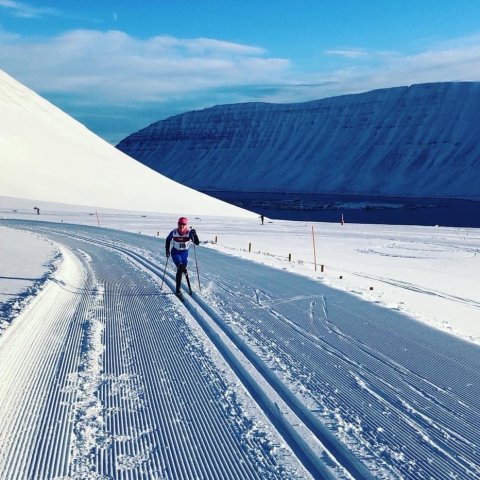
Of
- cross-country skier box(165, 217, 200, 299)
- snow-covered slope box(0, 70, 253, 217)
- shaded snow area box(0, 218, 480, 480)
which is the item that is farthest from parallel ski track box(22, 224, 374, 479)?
snow-covered slope box(0, 70, 253, 217)

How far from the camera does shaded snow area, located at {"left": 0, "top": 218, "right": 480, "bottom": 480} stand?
4871mm

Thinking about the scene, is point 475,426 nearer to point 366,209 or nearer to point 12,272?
point 12,272

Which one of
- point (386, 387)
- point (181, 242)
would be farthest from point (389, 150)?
point (386, 387)

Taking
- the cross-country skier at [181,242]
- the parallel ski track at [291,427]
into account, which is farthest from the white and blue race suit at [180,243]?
the parallel ski track at [291,427]

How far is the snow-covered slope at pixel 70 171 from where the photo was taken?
65.7 meters

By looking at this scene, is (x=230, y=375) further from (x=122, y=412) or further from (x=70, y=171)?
(x=70, y=171)

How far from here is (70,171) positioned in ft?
246

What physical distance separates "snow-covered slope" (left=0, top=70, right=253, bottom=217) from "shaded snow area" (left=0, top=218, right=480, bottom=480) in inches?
2020

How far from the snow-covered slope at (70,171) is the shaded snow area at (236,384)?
5132 centimetres

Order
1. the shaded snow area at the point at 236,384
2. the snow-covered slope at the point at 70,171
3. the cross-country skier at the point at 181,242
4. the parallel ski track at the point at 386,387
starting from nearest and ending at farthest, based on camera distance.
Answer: the shaded snow area at the point at 236,384 < the parallel ski track at the point at 386,387 < the cross-country skier at the point at 181,242 < the snow-covered slope at the point at 70,171

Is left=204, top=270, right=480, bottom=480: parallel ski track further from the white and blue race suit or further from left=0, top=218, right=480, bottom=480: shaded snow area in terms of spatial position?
the white and blue race suit

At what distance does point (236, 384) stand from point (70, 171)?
72.6 meters

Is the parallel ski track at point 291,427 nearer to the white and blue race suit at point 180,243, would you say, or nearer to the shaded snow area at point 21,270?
the shaded snow area at point 21,270

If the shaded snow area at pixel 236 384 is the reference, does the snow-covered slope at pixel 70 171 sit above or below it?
above
